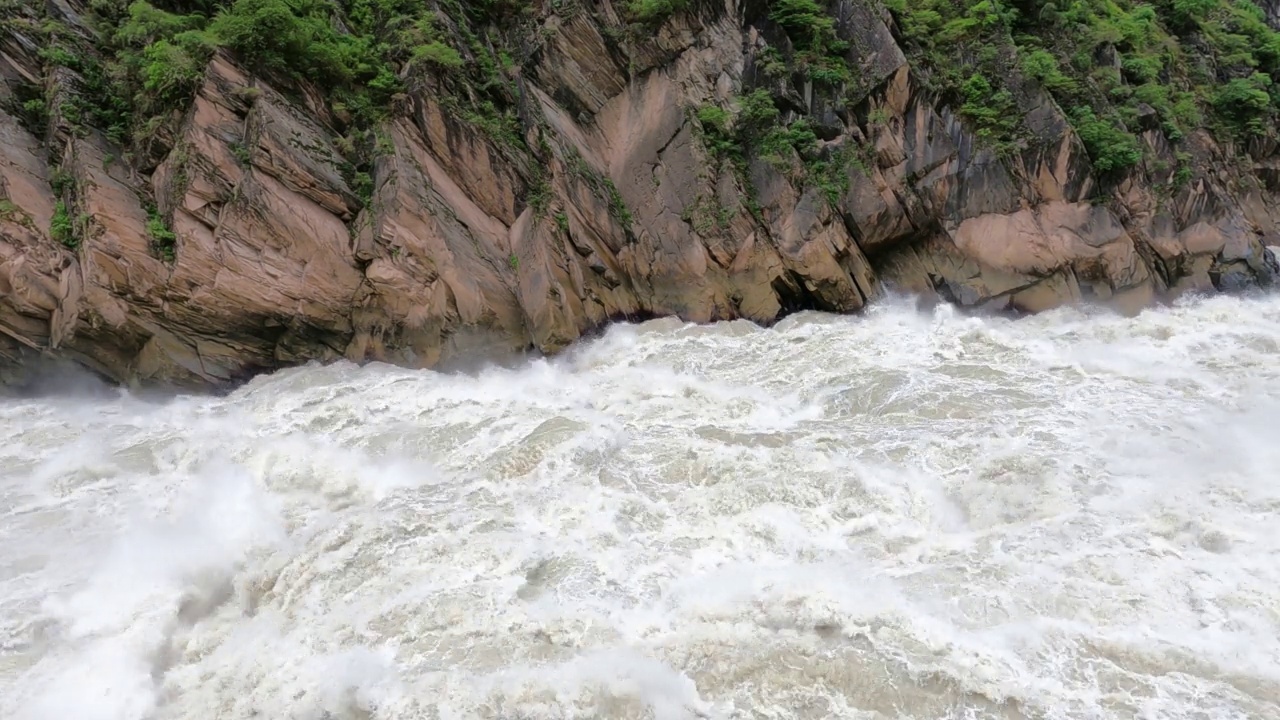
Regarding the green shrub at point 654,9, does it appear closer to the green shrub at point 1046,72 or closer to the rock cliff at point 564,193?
the rock cliff at point 564,193

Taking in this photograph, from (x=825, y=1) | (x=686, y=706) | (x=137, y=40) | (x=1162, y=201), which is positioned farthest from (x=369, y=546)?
(x=1162, y=201)

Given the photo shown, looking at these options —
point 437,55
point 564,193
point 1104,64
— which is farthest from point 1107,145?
point 437,55

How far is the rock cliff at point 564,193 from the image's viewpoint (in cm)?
1235

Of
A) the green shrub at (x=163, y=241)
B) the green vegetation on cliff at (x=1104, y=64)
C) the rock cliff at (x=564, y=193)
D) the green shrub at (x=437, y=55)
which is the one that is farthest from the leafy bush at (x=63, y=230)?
the green vegetation on cliff at (x=1104, y=64)

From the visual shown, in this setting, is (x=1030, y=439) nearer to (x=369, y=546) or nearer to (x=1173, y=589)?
(x=1173, y=589)

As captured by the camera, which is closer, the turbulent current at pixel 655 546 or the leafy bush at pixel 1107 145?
the turbulent current at pixel 655 546

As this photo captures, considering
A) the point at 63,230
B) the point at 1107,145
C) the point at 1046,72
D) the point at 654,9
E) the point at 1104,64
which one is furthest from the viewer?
the point at 1104,64

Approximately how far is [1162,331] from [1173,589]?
10.5 meters

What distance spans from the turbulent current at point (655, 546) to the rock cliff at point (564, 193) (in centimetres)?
163

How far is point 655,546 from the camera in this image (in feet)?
26.0

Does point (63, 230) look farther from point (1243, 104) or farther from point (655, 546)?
point (1243, 104)

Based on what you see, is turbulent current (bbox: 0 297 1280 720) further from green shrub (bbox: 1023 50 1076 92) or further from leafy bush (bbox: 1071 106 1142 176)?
green shrub (bbox: 1023 50 1076 92)

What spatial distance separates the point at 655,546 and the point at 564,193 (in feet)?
33.1

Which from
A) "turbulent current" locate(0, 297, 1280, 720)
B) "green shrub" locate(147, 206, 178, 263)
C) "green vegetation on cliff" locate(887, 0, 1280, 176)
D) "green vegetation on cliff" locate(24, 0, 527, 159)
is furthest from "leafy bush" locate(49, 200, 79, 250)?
"green vegetation on cliff" locate(887, 0, 1280, 176)
